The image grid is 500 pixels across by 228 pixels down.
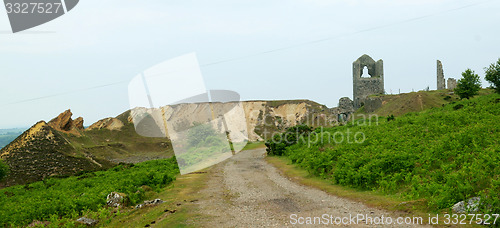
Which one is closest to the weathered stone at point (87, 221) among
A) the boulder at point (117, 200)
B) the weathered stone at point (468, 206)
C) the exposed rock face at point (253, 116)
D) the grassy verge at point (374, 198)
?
the boulder at point (117, 200)

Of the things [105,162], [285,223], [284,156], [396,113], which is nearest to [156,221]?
[285,223]

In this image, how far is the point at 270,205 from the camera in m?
12.7

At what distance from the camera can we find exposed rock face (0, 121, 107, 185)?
40312mm

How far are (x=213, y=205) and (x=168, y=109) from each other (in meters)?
93.5

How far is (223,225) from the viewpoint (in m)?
10.2

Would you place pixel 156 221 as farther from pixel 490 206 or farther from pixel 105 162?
pixel 105 162

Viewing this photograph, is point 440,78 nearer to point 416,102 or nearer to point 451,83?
point 451,83

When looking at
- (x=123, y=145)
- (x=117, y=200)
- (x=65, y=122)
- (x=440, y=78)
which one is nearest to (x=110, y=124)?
(x=123, y=145)

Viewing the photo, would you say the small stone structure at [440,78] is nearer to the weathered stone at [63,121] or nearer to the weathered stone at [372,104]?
the weathered stone at [372,104]

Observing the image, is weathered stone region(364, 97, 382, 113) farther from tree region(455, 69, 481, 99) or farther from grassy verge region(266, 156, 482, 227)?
grassy verge region(266, 156, 482, 227)

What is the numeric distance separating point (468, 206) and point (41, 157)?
48834mm

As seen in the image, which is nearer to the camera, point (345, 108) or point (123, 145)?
point (345, 108)

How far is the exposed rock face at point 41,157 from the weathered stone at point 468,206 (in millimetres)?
42711

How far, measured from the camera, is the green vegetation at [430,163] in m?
10.4
